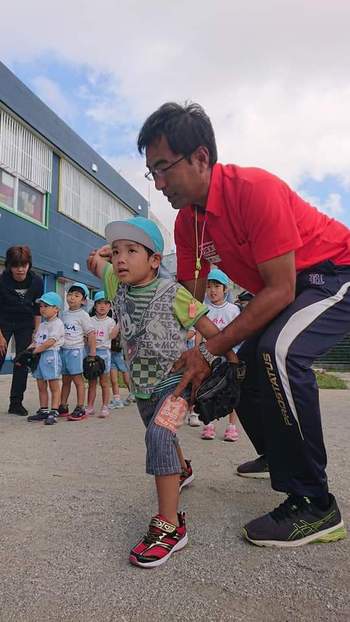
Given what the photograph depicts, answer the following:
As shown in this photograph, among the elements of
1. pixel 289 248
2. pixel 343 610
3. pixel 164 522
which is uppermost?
pixel 289 248

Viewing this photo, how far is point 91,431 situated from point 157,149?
3.05 m

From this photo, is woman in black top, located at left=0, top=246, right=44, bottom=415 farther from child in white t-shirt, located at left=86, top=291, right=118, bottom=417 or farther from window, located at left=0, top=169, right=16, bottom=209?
window, located at left=0, top=169, right=16, bottom=209

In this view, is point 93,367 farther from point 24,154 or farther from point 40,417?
point 24,154

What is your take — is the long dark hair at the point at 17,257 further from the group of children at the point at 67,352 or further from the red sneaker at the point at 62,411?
the red sneaker at the point at 62,411

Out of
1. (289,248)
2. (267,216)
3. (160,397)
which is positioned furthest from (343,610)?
(267,216)

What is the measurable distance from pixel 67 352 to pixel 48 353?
12.0 inches

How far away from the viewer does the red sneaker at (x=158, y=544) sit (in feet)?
6.18

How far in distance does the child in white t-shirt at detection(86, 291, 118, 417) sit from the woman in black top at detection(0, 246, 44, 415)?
75cm

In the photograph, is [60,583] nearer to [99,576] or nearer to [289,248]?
[99,576]

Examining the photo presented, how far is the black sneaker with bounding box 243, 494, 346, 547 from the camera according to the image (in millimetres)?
2062

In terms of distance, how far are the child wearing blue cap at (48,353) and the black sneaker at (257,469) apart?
2728 mm

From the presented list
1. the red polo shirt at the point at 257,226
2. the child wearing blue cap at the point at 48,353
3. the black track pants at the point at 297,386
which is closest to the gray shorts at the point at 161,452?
Result: the black track pants at the point at 297,386

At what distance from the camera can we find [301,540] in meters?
2.09

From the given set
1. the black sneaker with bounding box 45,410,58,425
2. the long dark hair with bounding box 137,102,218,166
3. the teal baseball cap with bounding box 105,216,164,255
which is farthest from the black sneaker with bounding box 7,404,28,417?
the long dark hair with bounding box 137,102,218,166
